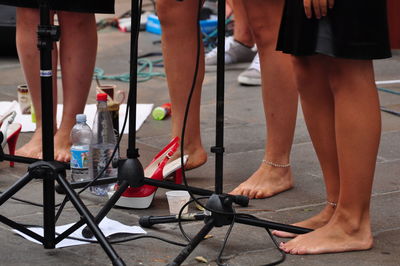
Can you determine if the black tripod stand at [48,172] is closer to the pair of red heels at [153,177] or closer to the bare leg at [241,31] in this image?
the pair of red heels at [153,177]

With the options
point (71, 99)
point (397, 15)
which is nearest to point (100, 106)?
point (71, 99)

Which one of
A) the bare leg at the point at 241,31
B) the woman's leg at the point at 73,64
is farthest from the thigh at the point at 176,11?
the bare leg at the point at 241,31

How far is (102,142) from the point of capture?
13.0 feet

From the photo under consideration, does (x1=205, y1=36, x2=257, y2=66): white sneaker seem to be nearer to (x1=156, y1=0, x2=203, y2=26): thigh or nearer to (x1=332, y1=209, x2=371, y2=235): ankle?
(x1=156, y1=0, x2=203, y2=26): thigh

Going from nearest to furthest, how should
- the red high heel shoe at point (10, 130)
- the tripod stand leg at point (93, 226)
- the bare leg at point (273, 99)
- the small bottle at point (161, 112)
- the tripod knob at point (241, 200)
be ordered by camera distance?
the tripod stand leg at point (93, 226) → the tripod knob at point (241, 200) → the bare leg at point (273, 99) → the red high heel shoe at point (10, 130) → the small bottle at point (161, 112)

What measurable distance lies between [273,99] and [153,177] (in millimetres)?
612

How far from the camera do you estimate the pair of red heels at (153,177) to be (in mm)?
3498

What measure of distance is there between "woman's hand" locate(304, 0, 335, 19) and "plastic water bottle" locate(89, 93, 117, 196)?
1368 millimetres

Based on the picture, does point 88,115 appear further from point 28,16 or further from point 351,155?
point 351,155

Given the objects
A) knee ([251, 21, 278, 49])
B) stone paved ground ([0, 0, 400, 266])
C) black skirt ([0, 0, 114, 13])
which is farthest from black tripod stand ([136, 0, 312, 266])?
black skirt ([0, 0, 114, 13])

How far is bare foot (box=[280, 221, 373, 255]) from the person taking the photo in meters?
2.98

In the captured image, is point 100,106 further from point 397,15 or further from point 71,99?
point 397,15

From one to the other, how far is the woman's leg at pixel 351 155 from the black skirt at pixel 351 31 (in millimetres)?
67

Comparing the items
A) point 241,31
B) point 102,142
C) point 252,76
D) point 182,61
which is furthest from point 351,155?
point 241,31
